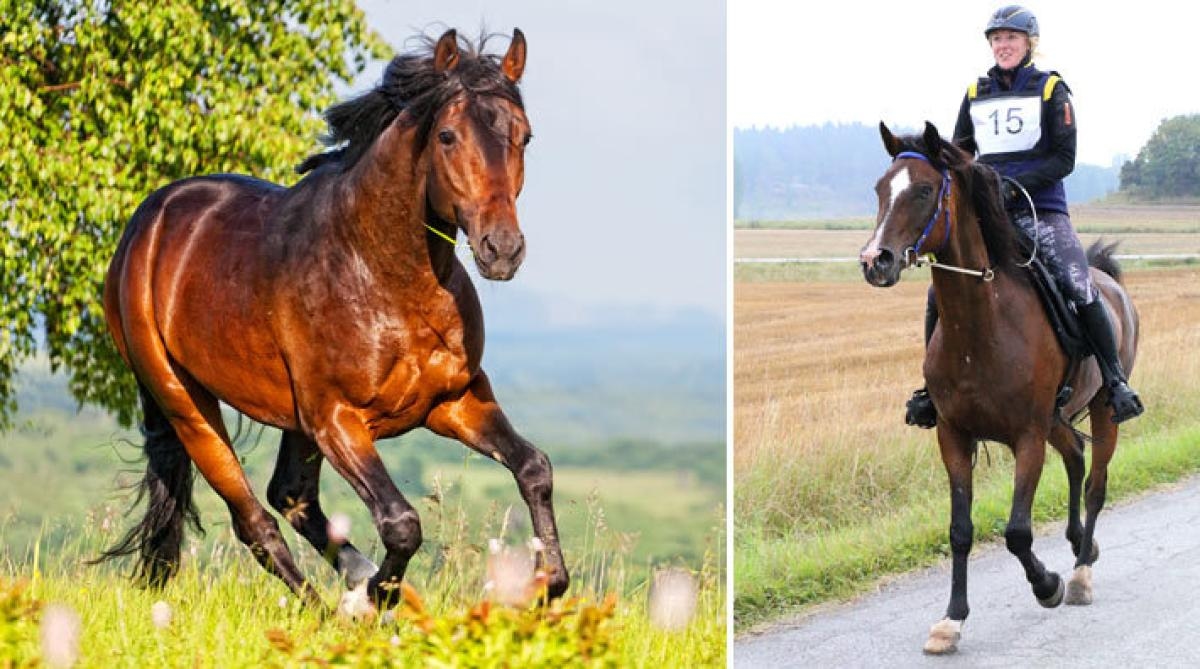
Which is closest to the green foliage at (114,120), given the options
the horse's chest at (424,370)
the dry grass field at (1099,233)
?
the dry grass field at (1099,233)

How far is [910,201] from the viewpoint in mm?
5977

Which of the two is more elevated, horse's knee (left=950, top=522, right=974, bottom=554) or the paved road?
horse's knee (left=950, top=522, right=974, bottom=554)

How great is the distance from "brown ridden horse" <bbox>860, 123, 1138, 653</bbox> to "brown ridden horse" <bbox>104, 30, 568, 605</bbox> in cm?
170

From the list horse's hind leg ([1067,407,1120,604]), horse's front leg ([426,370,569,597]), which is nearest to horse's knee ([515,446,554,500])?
horse's front leg ([426,370,569,597])

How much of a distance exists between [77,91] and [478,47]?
5.73 metres

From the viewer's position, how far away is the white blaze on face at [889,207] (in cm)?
575

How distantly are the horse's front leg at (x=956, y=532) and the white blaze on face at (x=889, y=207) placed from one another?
103 cm

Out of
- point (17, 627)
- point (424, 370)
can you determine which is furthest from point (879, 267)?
point (17, 627)

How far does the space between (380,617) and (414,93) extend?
6.29 ft


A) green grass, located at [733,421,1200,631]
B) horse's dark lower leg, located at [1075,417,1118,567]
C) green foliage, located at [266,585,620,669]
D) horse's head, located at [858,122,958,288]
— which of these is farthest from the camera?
horse's dark lower leg, located at [1075,417,1118,567]

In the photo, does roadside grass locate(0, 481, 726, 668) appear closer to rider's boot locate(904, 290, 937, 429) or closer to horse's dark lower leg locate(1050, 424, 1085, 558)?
rider's boot locate(904, 290, 937, 429)

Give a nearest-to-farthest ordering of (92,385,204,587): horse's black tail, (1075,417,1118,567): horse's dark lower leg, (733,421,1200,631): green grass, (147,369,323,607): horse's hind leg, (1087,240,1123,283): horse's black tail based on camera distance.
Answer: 1. (147,369,323,607): horse's hind leg
2. (733,421,1200,631): green grass
3. (1075,417,1118,567): horse's dark lower leg
4. (92,385,204,587): horse's black tail
5. (1087,240,1123,283): horse's black tail

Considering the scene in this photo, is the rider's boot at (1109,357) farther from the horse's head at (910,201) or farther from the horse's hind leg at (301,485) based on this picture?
the horse's hind leg at (301,485)

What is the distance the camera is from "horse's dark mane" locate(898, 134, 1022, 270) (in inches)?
240
